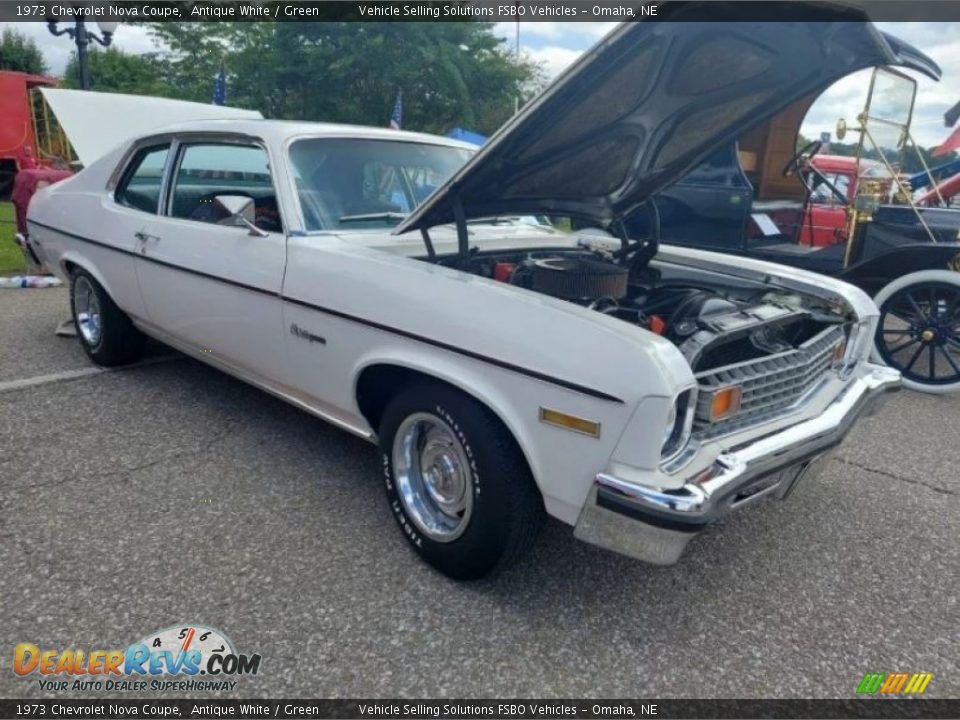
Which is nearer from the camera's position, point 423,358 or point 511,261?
point 423,358

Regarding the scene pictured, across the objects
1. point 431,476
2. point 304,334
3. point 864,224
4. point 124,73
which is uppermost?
point 124,73

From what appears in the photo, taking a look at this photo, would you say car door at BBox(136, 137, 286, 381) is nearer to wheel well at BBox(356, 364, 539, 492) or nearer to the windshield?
the windshield

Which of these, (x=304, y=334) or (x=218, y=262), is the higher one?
(x=218, y=262)

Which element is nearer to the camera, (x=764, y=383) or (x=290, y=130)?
(x=764, y=383)

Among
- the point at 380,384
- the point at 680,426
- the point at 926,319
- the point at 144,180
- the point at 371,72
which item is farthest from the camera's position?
the point at 371,72

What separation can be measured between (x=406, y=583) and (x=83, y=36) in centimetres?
1096

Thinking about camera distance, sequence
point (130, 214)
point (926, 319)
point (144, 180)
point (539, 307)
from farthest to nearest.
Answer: point (926, 319), point (144, 180), point (130, 214), point (539, 307)

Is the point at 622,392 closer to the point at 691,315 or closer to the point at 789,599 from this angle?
the point at 691,315

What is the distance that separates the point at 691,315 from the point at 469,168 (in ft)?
3.33

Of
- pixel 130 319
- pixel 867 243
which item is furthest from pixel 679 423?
pixel 867 243

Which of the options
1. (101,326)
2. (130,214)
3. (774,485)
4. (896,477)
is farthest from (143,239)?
(896,477)

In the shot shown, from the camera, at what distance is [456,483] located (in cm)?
233

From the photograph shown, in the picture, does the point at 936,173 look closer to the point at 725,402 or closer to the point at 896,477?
the point at 896,477

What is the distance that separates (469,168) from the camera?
233 cm
